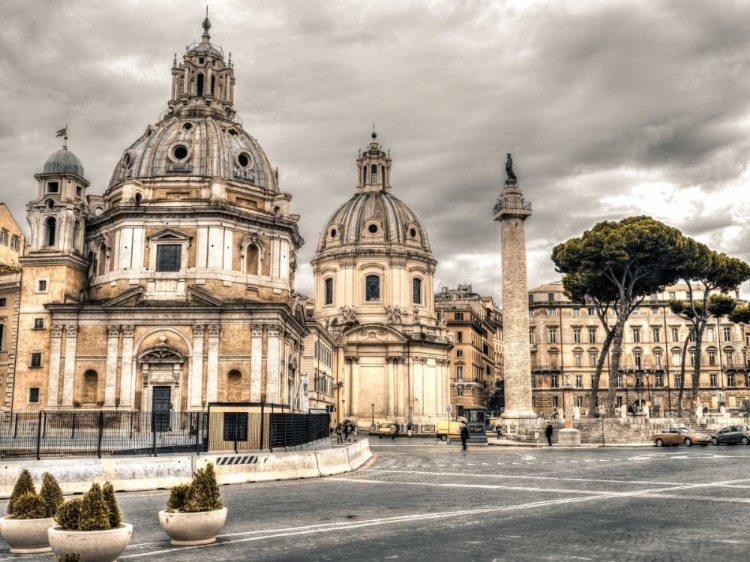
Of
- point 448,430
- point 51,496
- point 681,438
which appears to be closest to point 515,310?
point 448,430

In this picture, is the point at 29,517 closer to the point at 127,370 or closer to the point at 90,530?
the point at 90,530

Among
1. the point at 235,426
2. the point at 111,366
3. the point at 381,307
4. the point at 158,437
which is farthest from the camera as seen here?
the point at 381,307

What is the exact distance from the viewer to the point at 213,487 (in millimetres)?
11922

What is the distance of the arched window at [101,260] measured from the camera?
5009 centimetres

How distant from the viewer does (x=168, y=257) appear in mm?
48969

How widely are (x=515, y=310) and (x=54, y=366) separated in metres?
28.5

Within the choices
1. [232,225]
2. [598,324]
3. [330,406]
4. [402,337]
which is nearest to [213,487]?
[232,225]

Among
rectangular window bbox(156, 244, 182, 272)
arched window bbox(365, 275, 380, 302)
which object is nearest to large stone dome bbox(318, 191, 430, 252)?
arched window bbox(365, 275, 380, 302)

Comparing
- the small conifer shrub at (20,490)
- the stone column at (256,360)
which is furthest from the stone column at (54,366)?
the small conifer shrub at (20,490)

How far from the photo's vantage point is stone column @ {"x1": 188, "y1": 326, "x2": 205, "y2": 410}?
45.2 meters

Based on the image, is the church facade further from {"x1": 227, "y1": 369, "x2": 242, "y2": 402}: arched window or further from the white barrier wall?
the white barrier wall

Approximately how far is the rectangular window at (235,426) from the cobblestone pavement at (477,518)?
9.85ft

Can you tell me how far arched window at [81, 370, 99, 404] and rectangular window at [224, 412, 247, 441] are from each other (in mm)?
23847

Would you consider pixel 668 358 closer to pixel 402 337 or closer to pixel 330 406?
pixel 402 337
